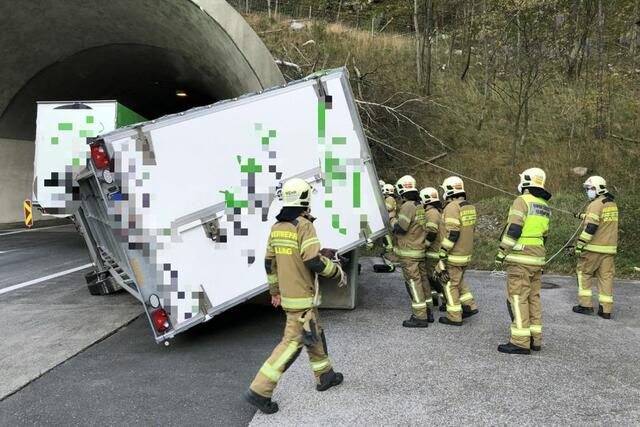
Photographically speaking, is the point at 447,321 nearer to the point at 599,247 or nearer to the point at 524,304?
the point at 524,304

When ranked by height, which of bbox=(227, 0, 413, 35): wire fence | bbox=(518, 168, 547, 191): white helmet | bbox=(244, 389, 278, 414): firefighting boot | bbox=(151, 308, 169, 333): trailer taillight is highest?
bbox=(227, 0, 413, 35): wire fence

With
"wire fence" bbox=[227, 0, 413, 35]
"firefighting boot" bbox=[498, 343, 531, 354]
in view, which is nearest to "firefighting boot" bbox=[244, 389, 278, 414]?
"firefighting boot" bbox=[498, 343, 531, 354]

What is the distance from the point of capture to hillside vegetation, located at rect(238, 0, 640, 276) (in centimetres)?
1260

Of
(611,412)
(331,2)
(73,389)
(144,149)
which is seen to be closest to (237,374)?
(73,389)

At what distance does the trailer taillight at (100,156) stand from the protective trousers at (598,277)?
6072 millimetres

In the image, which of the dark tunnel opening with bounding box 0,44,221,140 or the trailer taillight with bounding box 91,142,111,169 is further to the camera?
the dark tunnel opening with bounding box 0,44,221,140

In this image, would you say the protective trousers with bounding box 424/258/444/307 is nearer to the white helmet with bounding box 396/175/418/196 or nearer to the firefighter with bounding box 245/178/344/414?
the white helmet with bounding box 396/175/418/196

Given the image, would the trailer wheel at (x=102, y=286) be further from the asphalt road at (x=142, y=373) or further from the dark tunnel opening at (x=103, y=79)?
the dark tunnel opening at (x=103, y=79)

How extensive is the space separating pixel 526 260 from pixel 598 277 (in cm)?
225

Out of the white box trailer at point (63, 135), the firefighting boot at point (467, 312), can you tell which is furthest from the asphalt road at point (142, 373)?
the white box trailer at point (63, 135)

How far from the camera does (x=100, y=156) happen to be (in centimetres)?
427

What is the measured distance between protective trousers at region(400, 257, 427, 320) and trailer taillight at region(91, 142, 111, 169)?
3586mm

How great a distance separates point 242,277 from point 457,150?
37.8 ft

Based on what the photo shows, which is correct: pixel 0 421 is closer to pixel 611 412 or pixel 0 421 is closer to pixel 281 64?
pixel 611 412
